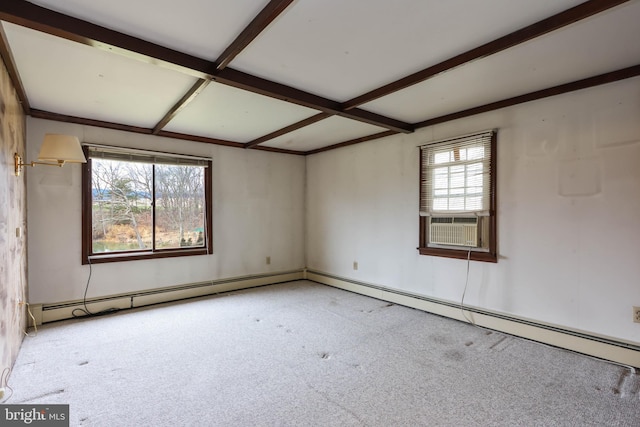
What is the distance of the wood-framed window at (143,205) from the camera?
12.6 feet

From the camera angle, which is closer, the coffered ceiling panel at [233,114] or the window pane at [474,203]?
the coffered ceiling panel at [233,114]

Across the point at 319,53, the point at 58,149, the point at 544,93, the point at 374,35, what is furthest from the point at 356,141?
the point at 58,149

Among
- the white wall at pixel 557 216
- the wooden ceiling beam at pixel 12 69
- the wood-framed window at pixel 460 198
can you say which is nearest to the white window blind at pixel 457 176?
the wood-framed window at pixel 460 198

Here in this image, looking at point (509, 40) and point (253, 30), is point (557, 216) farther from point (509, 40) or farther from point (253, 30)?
point (253, 30)

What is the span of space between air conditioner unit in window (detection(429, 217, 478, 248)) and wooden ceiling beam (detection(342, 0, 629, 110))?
1.71 m

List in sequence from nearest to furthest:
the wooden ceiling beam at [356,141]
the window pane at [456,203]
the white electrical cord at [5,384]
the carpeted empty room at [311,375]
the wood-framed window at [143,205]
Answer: the carpeted empty room at [311,375], the white electrical cord at [5,384], the window pane at [456,203], the wood-framed window at [143,205], the wooden ceiling beam at [356,141]

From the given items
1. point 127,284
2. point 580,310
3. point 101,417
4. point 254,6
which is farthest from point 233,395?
point 580,310

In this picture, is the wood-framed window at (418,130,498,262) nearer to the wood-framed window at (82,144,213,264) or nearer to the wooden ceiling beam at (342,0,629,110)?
the wooden ceiling beam at (342,0,629,110)

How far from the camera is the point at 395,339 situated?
303 centimetres

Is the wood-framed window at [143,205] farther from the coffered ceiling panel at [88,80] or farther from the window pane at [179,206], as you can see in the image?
the coffered ceiling panel at [88,80]

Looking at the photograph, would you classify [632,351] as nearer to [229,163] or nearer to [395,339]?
[395,339]

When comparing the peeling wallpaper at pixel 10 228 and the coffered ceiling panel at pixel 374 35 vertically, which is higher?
the coffered ceiling panel at pixel 374 35

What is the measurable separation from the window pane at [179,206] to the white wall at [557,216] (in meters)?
2.92

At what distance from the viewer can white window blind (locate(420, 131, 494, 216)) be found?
11.1ft
